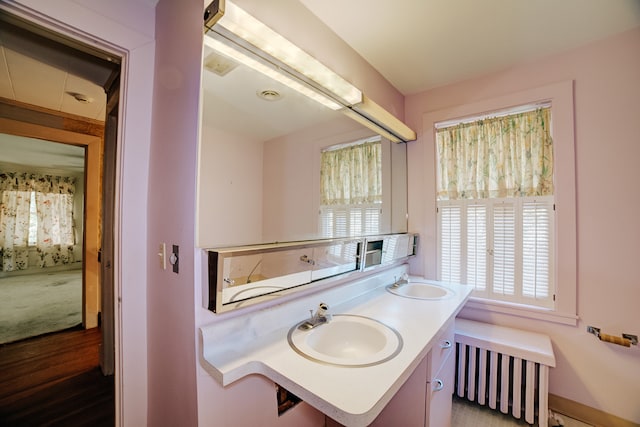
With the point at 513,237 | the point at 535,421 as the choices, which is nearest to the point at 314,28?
the point at 513,237

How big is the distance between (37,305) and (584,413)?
19.4 ft

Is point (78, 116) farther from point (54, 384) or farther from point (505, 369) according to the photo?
point (505, 369)

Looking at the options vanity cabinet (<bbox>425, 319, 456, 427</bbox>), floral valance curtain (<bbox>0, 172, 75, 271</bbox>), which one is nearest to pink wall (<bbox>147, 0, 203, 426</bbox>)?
vanity cabinet (<bbox>425, 319, 456, 427</bbox>)

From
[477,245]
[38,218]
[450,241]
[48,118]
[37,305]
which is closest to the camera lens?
[477,245]

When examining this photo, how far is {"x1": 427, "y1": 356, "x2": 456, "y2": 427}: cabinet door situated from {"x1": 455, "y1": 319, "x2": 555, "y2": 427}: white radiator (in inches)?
14.2

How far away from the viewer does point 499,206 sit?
1.84 metres

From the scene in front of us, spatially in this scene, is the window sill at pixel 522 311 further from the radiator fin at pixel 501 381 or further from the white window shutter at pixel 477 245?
the radiator fin at pixel 501 381

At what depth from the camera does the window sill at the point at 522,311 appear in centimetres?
160

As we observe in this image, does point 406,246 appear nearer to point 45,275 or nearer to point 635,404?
point 635,404

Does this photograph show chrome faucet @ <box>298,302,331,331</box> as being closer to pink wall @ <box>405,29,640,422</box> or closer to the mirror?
the mirror

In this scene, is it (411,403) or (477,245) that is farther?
(477,245)

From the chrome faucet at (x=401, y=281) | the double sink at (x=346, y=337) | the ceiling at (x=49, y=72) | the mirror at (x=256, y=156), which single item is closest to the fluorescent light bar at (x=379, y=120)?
the mirror at (x=256, y=156)

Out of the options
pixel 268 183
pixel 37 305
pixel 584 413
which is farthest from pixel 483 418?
pixel 37 305

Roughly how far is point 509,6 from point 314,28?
3.35ft
